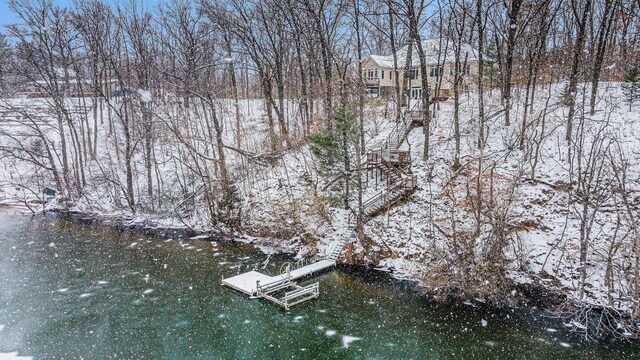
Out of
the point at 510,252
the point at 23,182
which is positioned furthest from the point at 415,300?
the point at 23,182

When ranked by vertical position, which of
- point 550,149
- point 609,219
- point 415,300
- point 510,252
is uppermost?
point 550,149

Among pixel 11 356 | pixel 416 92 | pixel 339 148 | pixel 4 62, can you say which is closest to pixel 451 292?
pixel 339 148

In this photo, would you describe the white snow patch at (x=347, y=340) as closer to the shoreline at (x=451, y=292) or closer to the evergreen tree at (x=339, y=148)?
the shoreline at (x=451, y=292)

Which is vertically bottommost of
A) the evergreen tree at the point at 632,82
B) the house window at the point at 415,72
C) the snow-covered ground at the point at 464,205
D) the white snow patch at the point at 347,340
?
the white snow patch at the point at 347,340

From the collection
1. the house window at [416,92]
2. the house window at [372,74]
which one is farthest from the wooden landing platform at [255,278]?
the house window at [372,74]

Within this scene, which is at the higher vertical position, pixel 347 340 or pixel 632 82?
pixel 632 82

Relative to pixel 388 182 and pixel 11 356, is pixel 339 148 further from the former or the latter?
pixel 11 356

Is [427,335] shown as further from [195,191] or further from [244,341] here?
[195,191]
